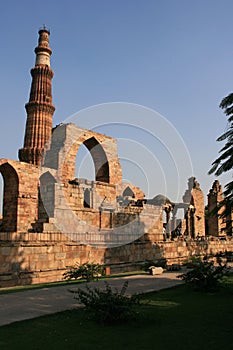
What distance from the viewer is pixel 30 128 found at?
29.3 m

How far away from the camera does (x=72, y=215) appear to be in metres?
11.0

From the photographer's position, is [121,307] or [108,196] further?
[108,196]

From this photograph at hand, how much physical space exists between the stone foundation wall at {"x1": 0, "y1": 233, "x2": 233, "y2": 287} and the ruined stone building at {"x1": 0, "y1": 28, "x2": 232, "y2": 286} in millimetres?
23

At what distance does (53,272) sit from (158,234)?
529 centimetres

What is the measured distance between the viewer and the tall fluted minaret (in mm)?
28359

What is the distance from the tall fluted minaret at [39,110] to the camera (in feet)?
93.0

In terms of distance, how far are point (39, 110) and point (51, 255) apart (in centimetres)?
2239

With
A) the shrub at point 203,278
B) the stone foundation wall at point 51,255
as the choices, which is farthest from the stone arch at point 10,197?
the shrub at point 203,278

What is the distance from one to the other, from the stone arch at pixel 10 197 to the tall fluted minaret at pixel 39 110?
1000 centimetres

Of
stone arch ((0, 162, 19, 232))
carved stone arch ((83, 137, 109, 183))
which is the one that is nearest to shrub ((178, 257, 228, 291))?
stone arch ((0, 162, 19, 232))

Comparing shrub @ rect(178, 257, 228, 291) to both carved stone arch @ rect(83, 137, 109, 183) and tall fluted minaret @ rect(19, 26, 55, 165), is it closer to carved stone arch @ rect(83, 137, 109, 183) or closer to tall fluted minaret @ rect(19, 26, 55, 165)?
carved stone arch @ rect(83, 137, 109, 183)

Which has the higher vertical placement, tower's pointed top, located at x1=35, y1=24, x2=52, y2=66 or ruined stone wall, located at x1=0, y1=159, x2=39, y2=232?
tower's pointed top, located at x1=35, y1=24, x2=52, y2=66

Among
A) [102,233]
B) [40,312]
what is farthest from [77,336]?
[102,233]

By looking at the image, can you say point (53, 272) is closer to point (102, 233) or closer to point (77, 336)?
point (102, 233)
